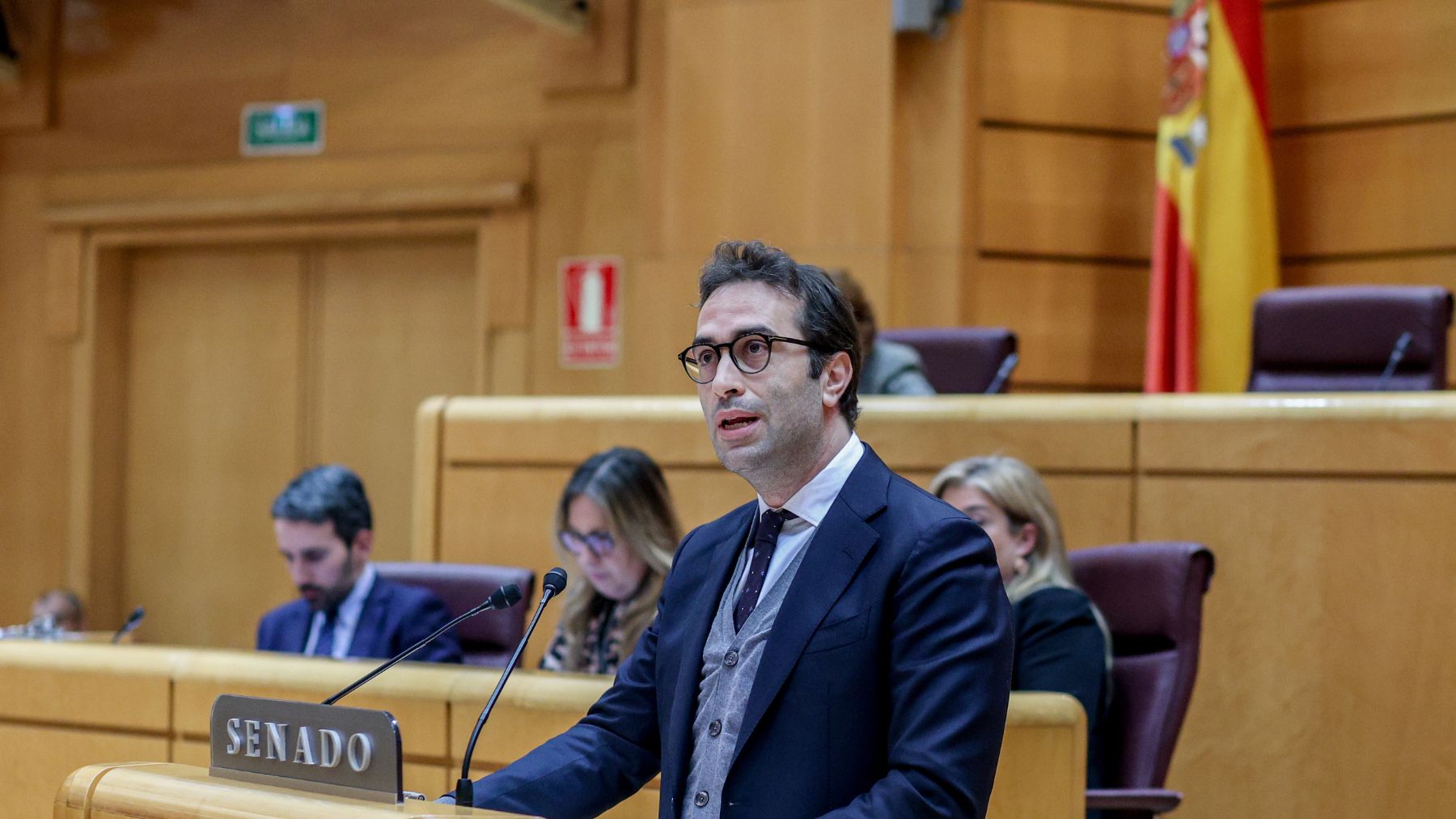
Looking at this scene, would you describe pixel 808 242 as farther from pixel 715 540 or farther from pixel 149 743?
pixel 715 540

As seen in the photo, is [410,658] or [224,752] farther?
[410,658]

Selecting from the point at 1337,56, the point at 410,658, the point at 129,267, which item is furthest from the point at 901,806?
the point at 129,267

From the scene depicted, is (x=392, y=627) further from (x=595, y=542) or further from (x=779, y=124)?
(x=779, y=124)

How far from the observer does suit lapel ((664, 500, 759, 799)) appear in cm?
157

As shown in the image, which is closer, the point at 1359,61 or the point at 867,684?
the point at 867,684

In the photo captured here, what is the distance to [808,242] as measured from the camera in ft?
16.8

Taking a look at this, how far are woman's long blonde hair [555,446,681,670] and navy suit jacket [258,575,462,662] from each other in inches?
10.4

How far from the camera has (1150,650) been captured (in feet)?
9.11

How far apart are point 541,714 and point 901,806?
93 centimetres

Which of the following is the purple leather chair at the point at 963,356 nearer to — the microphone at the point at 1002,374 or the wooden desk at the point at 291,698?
the microphone at the point at 1002,374

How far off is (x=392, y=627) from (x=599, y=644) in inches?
18.1

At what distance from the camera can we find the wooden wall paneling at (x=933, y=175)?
506 centimetres

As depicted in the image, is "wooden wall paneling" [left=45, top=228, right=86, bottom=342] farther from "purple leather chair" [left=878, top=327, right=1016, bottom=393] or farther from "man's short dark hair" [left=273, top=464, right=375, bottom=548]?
"purple leather chair" [left=878, top=327, right=1016, bottom=393]

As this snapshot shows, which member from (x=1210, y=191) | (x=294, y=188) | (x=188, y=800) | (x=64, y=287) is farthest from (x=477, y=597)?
(x=64, y=287)
